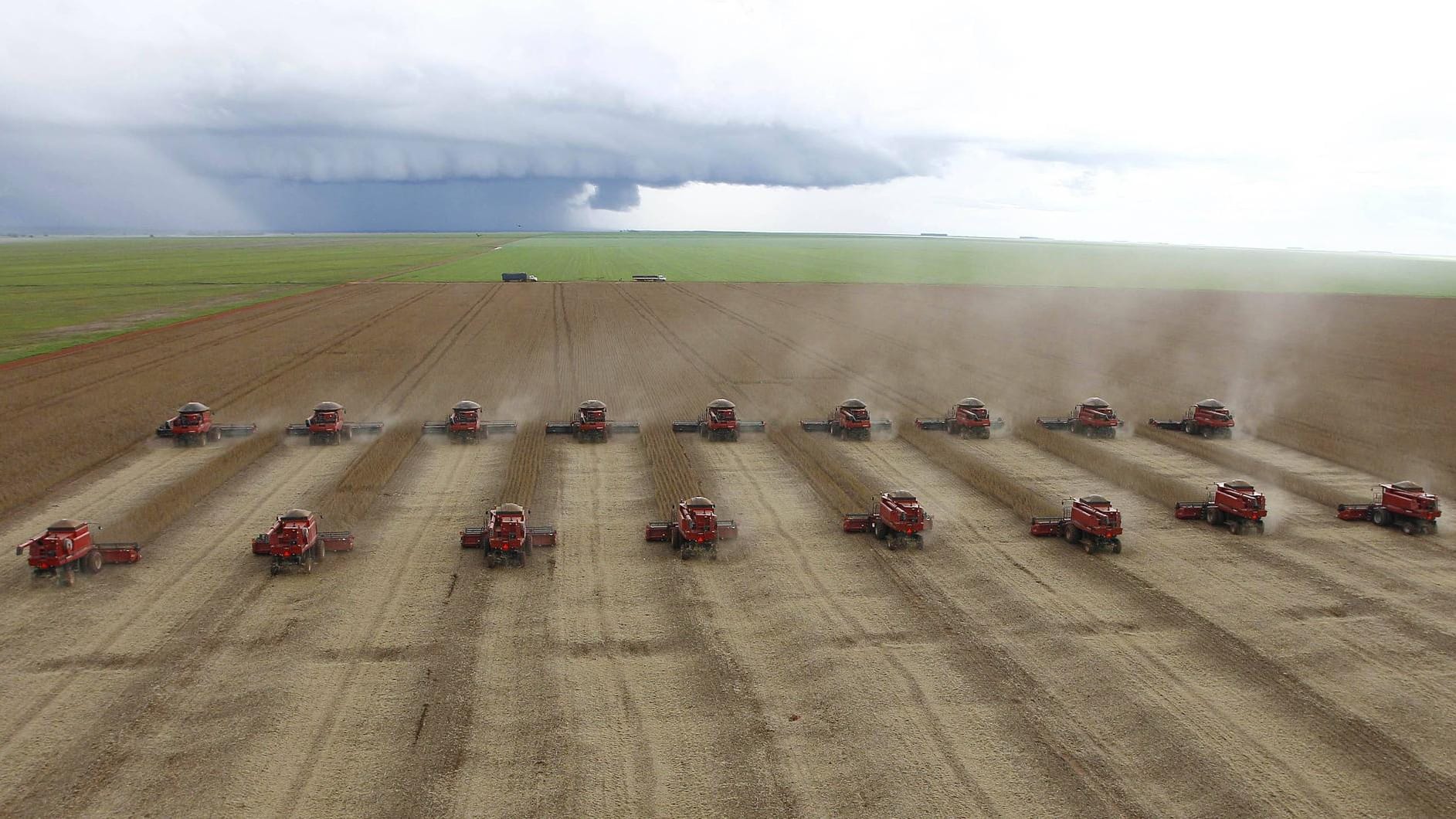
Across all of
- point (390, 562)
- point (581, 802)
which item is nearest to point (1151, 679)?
point (581, 802)

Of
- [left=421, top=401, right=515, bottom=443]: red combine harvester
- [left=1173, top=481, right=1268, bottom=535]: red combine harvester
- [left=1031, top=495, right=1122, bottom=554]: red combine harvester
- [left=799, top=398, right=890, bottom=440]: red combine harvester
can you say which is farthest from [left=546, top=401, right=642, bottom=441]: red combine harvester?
[left=1173, top=481, right=1268, bottom=535]: red combine harvester

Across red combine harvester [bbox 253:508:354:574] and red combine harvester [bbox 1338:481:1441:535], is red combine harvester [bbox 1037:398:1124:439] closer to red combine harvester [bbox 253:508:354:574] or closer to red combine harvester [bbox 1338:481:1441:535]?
red combine harvester [bbox 1338:481:1441:535]

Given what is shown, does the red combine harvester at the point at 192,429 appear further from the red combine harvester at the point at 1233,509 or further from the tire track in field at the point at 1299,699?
the red combine harvester at the point at 1233,509

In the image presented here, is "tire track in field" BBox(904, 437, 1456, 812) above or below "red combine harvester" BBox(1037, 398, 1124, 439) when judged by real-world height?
below

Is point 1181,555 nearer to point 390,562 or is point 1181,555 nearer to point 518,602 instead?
point 518,602

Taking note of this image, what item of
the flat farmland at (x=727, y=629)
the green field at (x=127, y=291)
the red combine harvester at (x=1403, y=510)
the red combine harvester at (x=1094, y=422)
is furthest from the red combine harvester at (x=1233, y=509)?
the green field at (x=127, y=291)

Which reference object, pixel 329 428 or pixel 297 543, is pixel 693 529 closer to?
pixel 297 543
